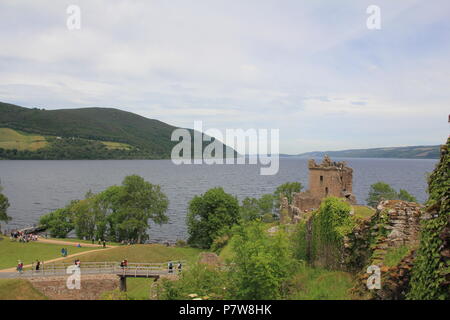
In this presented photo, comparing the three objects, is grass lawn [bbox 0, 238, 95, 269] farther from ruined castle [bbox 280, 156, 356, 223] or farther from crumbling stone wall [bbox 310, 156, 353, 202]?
crumbling stone wall [bbox 310, 156, 353, 202]

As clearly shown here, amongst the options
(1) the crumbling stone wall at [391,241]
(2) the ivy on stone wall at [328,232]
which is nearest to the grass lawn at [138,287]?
(2) the ivy on stone wall at [328,232]

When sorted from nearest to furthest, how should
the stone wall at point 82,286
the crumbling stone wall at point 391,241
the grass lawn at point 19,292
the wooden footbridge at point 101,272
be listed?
the crumbling stone wall at point 391,241, the grass lawn at point 19,292, the stone wall at point 82,286, the wooden footbridge at point 101,272

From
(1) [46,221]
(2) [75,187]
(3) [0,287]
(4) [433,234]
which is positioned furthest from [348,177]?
(2) [75,187]

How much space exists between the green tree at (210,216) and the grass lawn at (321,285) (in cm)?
3610

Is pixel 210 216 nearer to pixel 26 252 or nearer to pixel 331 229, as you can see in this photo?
pixel 26 252

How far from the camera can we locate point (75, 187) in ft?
433

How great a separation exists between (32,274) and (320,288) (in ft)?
84.7

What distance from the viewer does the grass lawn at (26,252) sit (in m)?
35.9

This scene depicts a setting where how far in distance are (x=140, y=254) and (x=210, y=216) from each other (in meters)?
14.9

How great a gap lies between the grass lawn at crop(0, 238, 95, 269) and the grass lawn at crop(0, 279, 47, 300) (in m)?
24.2

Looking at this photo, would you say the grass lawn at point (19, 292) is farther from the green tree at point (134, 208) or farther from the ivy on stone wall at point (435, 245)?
the green tree at point (134, 208)

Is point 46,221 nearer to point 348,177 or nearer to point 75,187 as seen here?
point 348,177

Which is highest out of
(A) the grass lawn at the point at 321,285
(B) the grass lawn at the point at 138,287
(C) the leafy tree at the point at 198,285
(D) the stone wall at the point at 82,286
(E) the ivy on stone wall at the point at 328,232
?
(E) the ivy on stone wall at the point at 328,232
